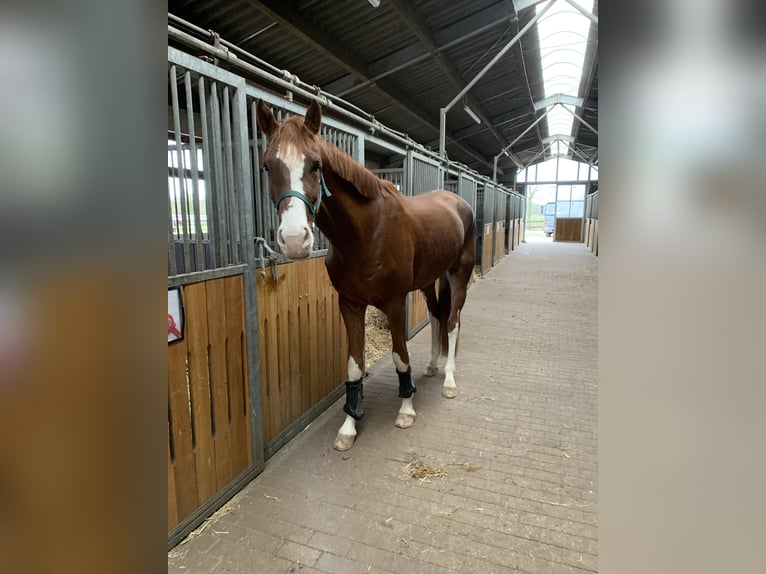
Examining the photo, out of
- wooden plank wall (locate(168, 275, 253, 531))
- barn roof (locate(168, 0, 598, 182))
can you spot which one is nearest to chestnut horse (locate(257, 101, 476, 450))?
wooden plank wall (locate(168, 275, 253, 531))

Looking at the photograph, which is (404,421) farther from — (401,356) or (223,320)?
(223,320)

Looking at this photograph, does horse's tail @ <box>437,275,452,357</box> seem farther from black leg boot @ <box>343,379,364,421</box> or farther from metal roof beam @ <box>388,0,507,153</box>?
metal roof beam @ <box>388,0,507,153</box>

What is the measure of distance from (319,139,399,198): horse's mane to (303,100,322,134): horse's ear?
74 mm

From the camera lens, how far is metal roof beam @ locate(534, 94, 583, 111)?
12.1 metres

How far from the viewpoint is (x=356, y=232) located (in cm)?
207

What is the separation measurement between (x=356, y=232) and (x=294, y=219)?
0.56m

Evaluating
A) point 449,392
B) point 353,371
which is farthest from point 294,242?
point 449,392

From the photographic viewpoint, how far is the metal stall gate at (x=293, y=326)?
2100 mm

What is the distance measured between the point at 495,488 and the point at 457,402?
885 millimetres
